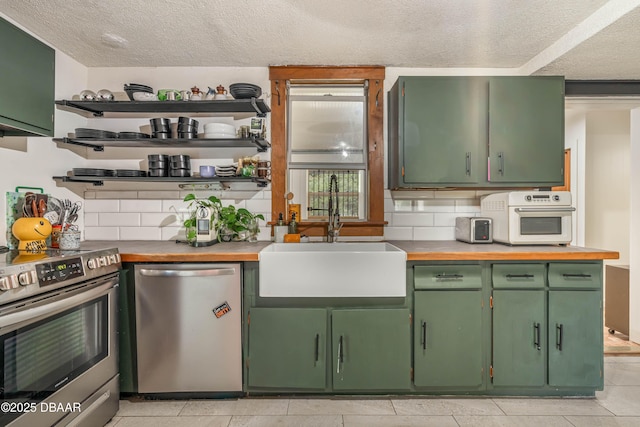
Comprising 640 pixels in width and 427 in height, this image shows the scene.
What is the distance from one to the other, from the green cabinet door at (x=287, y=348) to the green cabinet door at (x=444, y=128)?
128cm

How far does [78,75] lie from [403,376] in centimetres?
324

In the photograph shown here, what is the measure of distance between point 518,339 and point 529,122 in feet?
4.93

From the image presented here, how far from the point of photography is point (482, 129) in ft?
8.14

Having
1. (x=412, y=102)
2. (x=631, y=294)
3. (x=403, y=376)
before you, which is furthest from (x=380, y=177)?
(x=631, y=294)

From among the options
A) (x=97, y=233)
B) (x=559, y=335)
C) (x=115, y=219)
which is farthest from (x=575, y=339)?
(x=97, y=233)

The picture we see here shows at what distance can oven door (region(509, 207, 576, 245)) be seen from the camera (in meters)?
2.34

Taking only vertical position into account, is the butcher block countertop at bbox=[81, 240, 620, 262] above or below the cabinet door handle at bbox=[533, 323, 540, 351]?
above

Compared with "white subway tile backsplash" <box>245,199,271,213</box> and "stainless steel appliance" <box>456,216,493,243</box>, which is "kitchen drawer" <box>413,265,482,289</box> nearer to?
"stainless steel appliance" <box>456,216,493,243</box>

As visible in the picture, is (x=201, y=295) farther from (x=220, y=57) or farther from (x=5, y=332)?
(x=220, y=57)

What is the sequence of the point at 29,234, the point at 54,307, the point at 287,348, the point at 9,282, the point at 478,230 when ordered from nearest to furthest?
the point at 9,282 < the point at 54,307 < the point at 29,234 < the point at 287,348 < the point at 478,230

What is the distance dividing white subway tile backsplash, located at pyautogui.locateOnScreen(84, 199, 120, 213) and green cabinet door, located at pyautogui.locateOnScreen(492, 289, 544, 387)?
2890 mm

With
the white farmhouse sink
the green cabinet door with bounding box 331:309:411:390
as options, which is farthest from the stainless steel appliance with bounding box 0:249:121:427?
the green cabinet door with bounding box 331:309:411:390

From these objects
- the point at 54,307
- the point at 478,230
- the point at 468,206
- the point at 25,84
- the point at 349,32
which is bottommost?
the point at 54,307

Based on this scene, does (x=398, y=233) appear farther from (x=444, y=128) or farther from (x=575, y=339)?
(x=575, y=339)
